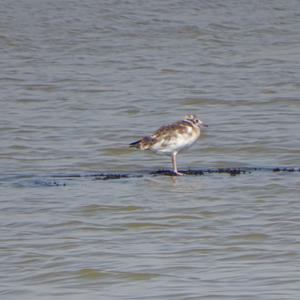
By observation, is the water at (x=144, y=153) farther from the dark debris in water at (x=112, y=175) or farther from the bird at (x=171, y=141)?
the bird at (x=171, y=141)

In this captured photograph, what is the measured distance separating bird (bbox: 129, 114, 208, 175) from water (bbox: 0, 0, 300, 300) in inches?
12.5

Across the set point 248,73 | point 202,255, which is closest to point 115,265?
point 202,255

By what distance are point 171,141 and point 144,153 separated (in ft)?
3.83

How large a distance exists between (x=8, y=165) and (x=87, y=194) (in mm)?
2040

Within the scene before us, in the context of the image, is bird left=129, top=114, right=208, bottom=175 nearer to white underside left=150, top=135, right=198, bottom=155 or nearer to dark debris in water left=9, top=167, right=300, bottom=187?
white underside left=150, top=135, right=198, bottom=155

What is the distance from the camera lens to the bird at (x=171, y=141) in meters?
11.8

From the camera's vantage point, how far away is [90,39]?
68.2 feet

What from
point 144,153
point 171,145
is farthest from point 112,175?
point 144,153

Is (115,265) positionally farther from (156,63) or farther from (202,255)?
(156,63)

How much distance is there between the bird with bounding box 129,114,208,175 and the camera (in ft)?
38.7

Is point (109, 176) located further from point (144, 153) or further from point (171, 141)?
point (144, 153)

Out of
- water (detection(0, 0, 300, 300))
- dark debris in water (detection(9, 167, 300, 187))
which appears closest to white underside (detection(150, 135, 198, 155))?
dark debris in water (detection(9, 167, 300, 187))

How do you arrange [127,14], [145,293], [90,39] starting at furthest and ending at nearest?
[127,14] < [90,39] < [145,293]

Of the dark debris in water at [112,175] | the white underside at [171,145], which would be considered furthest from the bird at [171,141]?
the dark debris in water at [112,175]
